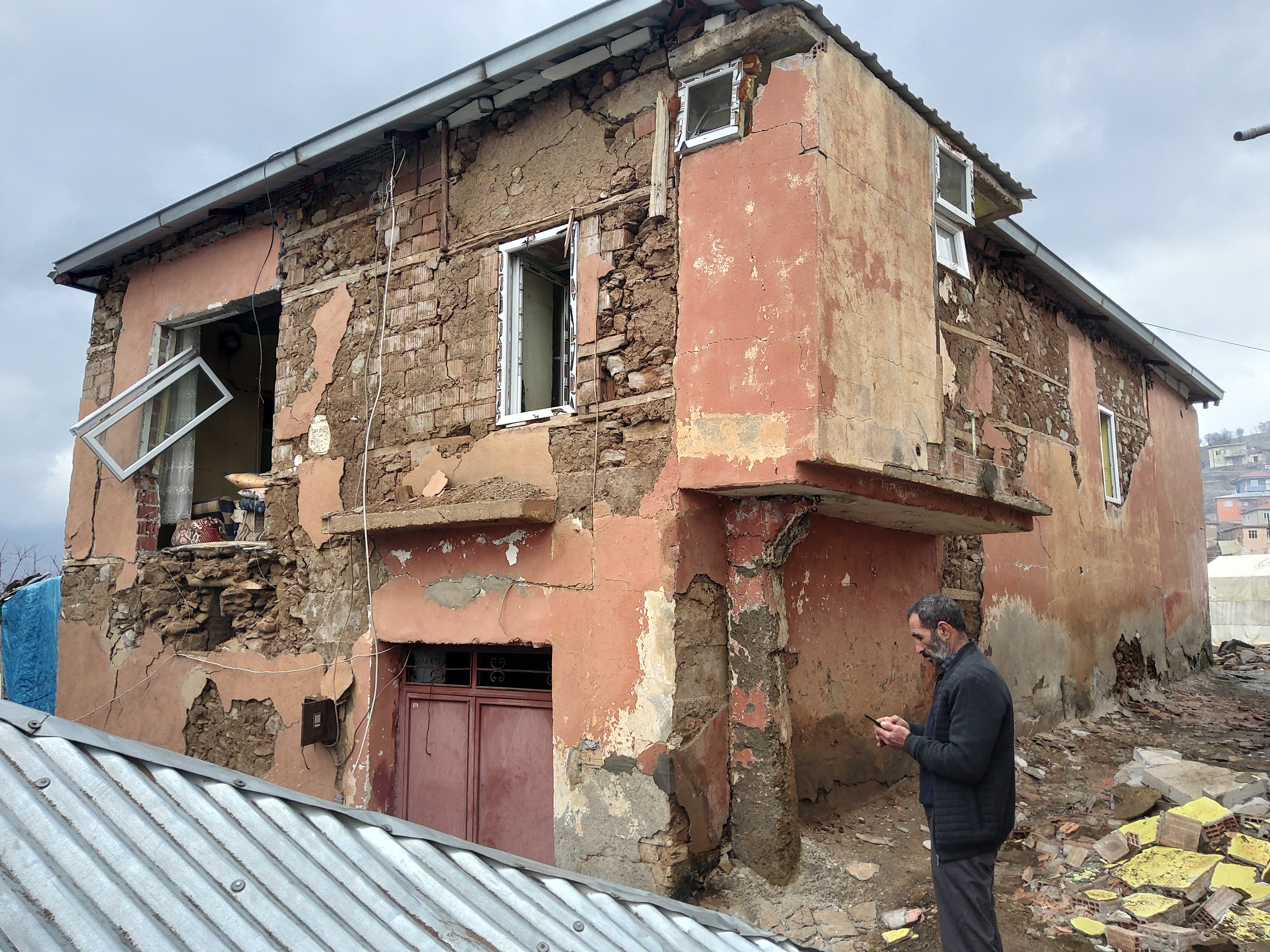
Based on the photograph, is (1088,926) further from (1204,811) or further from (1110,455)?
(1110,455)

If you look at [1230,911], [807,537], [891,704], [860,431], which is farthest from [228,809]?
[891,704]

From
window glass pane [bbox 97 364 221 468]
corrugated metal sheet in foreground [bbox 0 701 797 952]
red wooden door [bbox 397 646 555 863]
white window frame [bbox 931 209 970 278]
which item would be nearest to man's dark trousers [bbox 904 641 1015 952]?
corrugated metal sheet in foreground [bbox 0 701 797 952]

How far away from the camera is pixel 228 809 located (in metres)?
2.06

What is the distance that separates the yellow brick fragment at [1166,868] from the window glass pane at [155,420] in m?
8.58

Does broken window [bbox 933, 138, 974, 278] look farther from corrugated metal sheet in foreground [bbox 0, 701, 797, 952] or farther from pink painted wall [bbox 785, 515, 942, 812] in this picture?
corrugated metal sheet in foreground [bbox 0, 701, 797, 952]

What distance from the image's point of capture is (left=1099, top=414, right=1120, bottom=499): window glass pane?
1066 centimetres

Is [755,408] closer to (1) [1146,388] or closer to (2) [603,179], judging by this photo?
(2) [603,179]

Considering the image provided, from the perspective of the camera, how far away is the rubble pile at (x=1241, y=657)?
48.5ft

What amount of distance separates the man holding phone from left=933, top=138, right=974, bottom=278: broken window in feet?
12.1

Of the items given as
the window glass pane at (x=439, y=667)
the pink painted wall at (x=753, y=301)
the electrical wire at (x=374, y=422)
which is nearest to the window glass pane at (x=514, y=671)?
the window glass pane at (x=439, y=667)

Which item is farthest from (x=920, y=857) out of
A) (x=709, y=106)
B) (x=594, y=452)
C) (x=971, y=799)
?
(x=709, y=106)

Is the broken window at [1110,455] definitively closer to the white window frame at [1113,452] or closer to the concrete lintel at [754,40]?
the white window frame at [1113,452]

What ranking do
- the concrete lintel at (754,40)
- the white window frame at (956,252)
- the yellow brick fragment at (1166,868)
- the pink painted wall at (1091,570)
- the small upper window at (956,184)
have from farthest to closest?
1. the pink painted wall at (1091,570)
2. the white window frame at (956,252)
3. the small upper window at (956,184)
4. the concrete lintel at (754,40)
5. the yellow brick fragment at (1166,868)

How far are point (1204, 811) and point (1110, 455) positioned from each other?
647 centimetres
